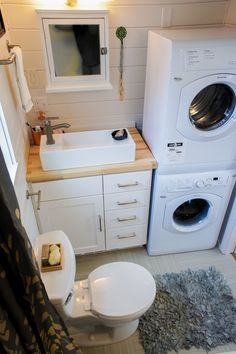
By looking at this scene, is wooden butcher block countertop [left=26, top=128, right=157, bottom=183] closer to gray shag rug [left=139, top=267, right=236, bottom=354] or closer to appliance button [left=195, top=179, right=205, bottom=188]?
appliance button [left=195, top=179, right=205, bottom=188]

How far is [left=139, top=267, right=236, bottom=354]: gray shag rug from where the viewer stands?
61.5 inches

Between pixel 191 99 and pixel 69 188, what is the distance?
36.1 inches

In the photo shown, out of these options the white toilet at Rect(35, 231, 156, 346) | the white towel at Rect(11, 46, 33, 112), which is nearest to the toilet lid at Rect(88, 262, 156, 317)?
the white toilet at Rect(35, 231, 156, 346)

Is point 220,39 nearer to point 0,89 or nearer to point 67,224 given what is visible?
point 0,89

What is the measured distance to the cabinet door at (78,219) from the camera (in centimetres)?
174

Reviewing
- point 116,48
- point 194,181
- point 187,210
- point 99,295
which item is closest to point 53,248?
point 99,295

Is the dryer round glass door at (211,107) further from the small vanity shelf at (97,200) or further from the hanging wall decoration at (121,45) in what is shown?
the hanging wall decoration at (121,45)

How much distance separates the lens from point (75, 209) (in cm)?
178

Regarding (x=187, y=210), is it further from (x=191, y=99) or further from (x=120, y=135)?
(x=191, y=99)

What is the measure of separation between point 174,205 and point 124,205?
0.35 metres

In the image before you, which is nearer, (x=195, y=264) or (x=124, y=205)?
(x=124, y=205)

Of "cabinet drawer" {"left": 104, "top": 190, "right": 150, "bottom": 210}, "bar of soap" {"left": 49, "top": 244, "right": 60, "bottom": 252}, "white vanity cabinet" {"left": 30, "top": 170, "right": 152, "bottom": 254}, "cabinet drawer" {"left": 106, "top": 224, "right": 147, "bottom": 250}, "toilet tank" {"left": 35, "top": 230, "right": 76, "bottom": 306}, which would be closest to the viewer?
"toilet tank" {"left": 35, "top": 230, "right": 76, "bottom": 306}

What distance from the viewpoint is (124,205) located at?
72.6 inches

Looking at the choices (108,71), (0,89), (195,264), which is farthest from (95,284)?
(108,71)
